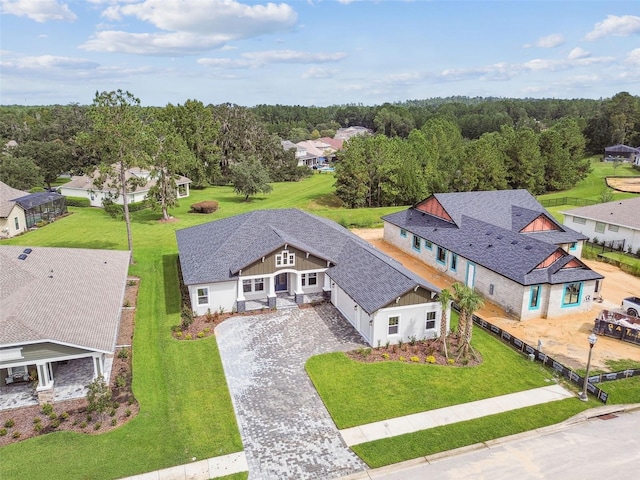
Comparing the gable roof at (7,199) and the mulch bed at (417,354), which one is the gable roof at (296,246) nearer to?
the mulch bed at (417,354)

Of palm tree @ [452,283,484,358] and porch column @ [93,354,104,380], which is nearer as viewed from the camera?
porch column @ [93,354,104,380]

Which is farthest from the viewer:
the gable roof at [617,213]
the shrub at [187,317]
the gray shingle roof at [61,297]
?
the gable roof at [617,213]

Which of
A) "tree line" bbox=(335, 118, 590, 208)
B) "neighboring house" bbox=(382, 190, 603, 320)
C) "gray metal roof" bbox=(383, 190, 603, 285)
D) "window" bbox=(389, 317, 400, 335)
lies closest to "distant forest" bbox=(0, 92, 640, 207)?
"tree line" bbox=(335, 118, 590, 208)

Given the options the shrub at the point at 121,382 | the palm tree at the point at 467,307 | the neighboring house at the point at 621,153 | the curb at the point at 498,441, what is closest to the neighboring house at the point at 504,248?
the palm tree at the point at 467,307

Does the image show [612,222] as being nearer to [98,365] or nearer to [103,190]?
[98,365]

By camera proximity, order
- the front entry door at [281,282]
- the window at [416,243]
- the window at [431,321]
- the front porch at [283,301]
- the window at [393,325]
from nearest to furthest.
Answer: the window at [393,325] → the window at [431,321] → the front porch at [283,301] → the front entry door at [281,282] → the window at [416,243]

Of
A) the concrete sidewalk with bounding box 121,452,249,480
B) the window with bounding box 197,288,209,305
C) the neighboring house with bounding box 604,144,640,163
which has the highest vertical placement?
the neighboring house with bounding box 604,144,640,163

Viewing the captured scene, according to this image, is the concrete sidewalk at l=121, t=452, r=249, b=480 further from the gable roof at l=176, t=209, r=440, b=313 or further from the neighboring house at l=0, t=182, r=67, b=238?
the neighboring house at l=0, t=182, r=67, b=238

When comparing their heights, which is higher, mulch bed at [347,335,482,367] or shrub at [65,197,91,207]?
shrub at [65,197,91,207]
